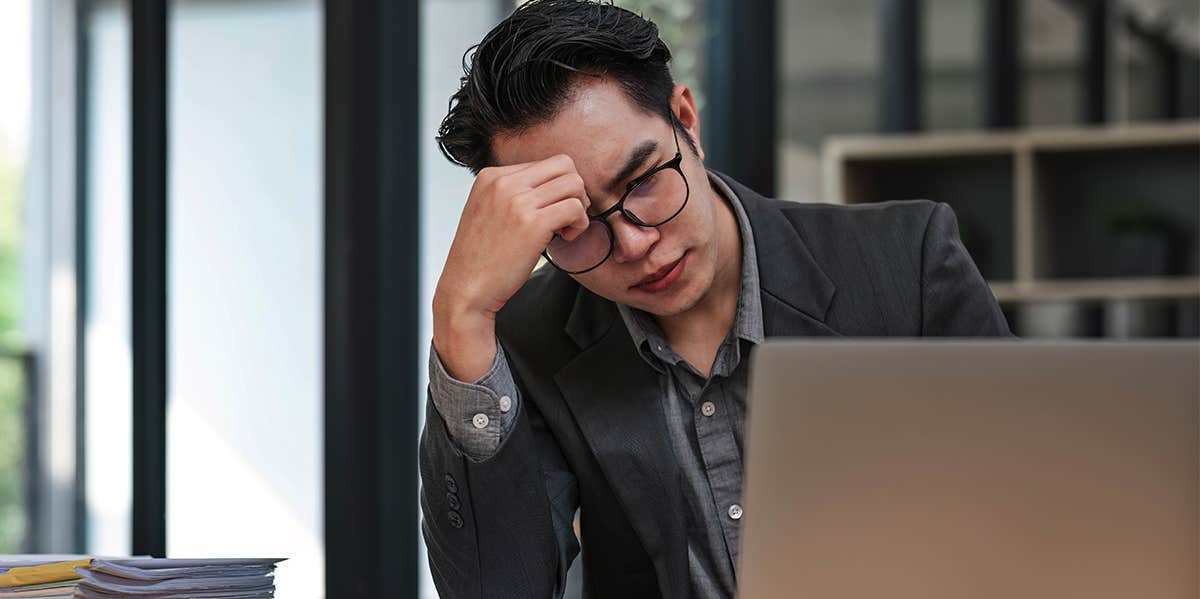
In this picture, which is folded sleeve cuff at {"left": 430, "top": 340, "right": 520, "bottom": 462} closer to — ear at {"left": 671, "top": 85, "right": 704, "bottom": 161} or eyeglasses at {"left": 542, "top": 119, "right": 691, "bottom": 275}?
eyeglasses at {"left": 542, "top": 119, "right": 691, "bottom": 275}

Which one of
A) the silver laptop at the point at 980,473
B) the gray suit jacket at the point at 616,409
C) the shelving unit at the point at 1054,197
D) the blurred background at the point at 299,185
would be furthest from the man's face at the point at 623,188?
the shelving unit at the point at 1054,197

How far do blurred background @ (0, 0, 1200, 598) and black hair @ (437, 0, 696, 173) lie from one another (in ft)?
4.93

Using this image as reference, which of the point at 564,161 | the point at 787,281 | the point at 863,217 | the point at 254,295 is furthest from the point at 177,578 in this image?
the point at 254,295

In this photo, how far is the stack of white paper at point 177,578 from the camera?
4.09ft

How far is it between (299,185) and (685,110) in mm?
2627

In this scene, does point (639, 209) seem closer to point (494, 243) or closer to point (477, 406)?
point (494, 243)

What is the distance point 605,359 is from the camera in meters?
1.56

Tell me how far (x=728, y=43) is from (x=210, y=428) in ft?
6.49

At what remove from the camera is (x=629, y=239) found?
1416 mm

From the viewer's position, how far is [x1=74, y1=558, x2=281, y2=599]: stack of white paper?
4.09 feet

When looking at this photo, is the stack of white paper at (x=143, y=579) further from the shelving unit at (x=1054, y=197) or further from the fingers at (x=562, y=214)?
the shelving unit at (x=1054, y=197)

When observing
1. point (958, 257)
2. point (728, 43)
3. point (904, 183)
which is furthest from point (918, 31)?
point (958, 257)

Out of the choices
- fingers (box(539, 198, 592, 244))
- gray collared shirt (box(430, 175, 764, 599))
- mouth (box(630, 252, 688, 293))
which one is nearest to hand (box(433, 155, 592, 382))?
fingers (box(539, 198, 592, 244))

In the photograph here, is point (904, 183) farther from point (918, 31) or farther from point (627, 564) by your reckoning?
point (627, 564)
